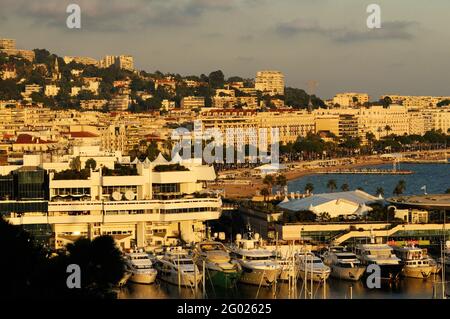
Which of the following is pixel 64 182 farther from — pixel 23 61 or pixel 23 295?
pixel 23 61

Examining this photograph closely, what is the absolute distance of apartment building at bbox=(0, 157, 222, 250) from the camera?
938 inches

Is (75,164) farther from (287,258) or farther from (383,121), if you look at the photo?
(383,121)

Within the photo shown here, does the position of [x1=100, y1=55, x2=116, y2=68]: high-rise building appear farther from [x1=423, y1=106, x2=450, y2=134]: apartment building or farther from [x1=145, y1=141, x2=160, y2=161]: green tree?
[x1=145, y1=141, x2=160, y2=161]: green tree

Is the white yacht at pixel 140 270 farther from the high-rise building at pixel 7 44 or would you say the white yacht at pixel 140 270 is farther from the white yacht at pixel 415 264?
the high-rise building at pixel 7 44

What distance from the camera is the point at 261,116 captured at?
265 ft

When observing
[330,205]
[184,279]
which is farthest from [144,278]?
[330,205]

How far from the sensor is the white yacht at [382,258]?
21.4 meters

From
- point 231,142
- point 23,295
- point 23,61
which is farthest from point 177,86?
point 23,295

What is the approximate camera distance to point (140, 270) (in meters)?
21.0

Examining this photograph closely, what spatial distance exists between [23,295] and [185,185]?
13149 millimetres

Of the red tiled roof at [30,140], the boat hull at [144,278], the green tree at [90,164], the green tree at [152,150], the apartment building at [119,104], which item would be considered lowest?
the boat hull at [144,278]

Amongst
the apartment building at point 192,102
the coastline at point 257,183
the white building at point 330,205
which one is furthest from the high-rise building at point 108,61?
the white building at point 330,205

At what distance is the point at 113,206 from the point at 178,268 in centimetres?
376

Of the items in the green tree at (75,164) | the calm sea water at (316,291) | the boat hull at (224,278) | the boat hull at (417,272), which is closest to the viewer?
the calm sea water at (316,291)
